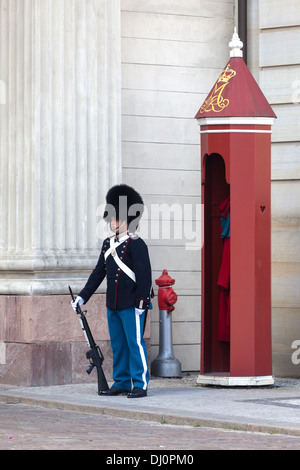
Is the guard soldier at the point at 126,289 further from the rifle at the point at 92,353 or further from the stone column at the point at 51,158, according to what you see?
the stone column at the point at 51,158

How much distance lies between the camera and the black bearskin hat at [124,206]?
10.8 metres

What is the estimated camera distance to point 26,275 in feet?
39.1

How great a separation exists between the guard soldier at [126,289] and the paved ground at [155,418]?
271 mm

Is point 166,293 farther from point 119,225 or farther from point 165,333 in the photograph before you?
point 119,225

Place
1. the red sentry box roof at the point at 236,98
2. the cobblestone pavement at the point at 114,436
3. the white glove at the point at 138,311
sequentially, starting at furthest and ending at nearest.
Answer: the red sentry box roof at the point at 236,98
the white glove at the point at 138,311
the cobblestone pavement at the point at 114,436

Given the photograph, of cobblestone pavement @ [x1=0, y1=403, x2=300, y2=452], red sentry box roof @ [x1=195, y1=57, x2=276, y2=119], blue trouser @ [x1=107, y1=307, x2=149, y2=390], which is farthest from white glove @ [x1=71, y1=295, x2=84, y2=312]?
red sentry box roof @ [x1=195, y1=57, x2=276, y2=119]

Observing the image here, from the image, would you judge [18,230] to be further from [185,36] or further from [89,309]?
[185,36]

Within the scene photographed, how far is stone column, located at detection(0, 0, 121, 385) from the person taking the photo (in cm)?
1180

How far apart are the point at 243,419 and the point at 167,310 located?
3744mm

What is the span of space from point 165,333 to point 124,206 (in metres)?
2.29

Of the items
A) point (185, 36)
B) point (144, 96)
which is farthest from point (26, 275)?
point (185, 36)

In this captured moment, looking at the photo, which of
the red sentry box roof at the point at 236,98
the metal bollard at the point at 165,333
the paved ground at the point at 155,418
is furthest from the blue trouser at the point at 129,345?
the red sentry box roof at the point at 236,98

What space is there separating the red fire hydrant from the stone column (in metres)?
0.84

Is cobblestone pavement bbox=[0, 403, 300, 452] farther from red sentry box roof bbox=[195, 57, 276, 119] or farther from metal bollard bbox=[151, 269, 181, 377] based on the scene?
red sentry box roof bbox=[195, 57, 276, 119]
